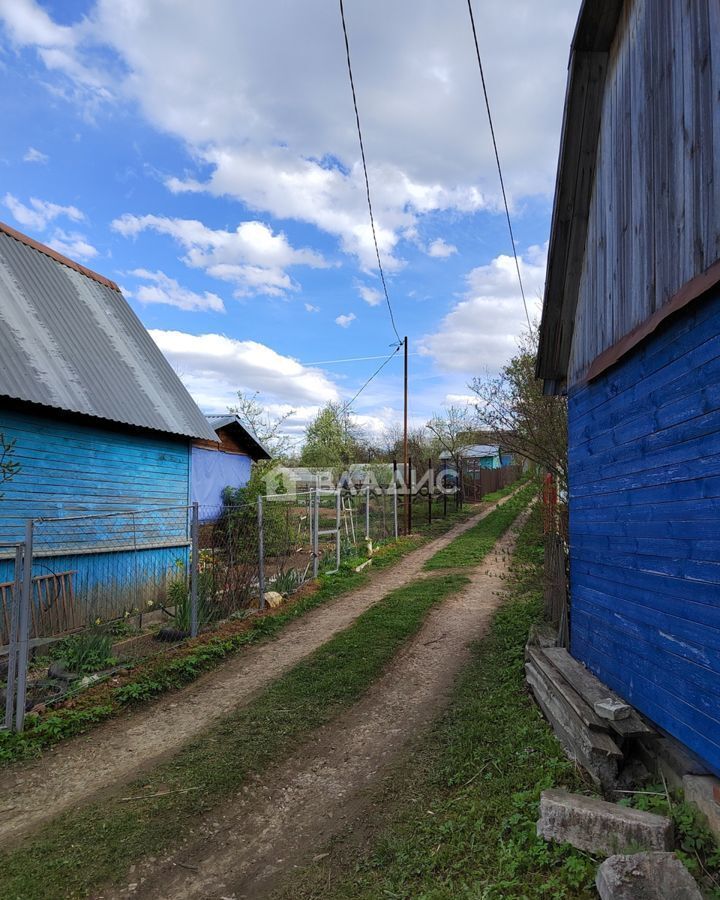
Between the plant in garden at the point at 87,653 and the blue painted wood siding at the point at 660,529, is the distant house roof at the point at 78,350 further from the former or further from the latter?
the blue painted wood siding at the point at 660,529

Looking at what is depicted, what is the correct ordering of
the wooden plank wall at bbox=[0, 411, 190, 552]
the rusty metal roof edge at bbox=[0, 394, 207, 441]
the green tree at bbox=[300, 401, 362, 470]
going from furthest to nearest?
the green tree at bbox=[300, 401, 362, 470], the wooden plank wall at bbox=[0, 411, 190, 552], the rusty metal roof edge at bbox=[0, 394, 207, 441]

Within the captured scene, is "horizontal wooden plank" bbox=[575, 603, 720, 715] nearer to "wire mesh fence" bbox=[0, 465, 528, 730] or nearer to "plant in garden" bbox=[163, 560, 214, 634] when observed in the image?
"wire mesh fence" bbox=[0, 465, 528, 730]

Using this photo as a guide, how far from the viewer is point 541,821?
9.56ft

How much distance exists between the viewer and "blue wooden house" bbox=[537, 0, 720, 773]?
2930 mm

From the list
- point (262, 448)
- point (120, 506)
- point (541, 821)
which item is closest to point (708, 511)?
point (541, 821)

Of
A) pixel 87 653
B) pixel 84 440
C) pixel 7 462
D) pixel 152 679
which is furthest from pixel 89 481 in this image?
pixel 152 679

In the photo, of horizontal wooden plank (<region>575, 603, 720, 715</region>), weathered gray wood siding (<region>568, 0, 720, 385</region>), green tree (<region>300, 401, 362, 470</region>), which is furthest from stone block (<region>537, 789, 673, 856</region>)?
green tree (<region>300, 401, 362, 470</region>)

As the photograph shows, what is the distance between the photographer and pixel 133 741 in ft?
15.4

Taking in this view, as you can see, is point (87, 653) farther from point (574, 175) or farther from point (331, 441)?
point (331, 441)

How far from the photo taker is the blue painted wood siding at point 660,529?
291 cm

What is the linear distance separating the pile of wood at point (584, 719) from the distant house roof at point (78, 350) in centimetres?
717

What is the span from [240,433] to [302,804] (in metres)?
12.4

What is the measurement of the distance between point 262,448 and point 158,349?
16.4 feet

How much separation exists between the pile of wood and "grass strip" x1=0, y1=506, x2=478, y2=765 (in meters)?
3.74
